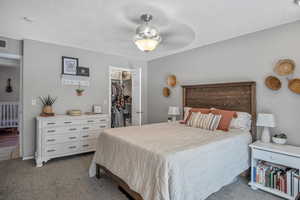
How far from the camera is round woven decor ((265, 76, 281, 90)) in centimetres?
256

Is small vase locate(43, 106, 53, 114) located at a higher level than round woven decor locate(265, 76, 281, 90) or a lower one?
lower

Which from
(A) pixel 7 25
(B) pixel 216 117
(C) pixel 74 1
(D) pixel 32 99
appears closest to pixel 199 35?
(B) pixel 216 117

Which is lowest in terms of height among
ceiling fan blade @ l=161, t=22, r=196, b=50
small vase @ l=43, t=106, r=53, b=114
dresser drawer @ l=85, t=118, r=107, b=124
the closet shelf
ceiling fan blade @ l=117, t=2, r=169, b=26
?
dresser drawer @ l=85, t=118, r=107, b=124

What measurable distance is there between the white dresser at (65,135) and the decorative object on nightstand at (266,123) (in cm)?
311

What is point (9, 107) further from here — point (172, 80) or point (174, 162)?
point (174, 162)

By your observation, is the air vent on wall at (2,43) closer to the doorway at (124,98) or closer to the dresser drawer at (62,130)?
the dresser drawer at (62,130)

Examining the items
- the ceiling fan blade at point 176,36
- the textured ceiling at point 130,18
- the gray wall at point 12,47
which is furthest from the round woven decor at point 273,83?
the gray wall at point 12,47

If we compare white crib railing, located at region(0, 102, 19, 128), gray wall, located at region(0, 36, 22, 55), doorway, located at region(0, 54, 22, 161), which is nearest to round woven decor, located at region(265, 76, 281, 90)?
gray wall, located at region(0, 36, 22, 55)

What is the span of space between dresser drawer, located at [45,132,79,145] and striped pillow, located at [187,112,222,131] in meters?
2.41

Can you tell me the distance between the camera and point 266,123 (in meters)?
2.45

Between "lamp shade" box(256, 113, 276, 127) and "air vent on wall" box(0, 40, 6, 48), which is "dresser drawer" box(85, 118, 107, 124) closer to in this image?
"air vent on wall" box(0, 40, 6, 48)

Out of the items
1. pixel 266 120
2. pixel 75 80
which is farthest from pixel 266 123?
pixel 75 80

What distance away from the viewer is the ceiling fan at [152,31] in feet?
8.00

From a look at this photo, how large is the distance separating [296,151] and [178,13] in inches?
95.7
